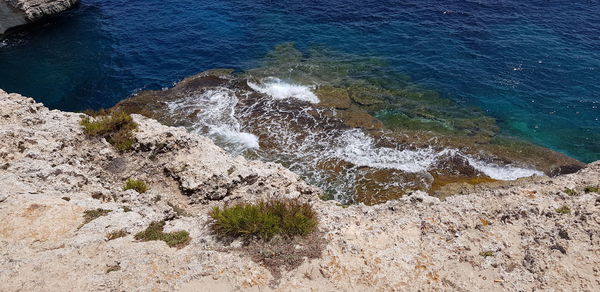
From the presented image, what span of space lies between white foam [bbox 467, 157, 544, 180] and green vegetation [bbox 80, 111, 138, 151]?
68.5 ft

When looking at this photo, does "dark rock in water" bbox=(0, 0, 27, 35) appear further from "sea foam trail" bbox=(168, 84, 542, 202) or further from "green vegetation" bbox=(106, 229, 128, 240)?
"green vegetation" bbox=(106, 229, 128, 240)

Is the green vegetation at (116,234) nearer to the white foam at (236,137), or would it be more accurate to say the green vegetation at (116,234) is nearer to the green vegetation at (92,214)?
the green vegetation at (92,214)

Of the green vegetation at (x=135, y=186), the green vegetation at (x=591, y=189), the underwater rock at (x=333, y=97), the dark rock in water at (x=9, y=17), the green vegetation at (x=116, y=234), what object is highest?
the dark rock in water at (x=9, y=17)

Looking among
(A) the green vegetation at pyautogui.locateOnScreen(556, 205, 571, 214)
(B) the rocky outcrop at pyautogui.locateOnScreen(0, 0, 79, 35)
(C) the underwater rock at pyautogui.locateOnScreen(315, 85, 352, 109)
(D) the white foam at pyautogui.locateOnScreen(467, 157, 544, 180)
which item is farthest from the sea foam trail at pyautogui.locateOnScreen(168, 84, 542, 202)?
(B) the rocky outcrop at pyautogui.locateOnScreen(0, 0, 79, 35)

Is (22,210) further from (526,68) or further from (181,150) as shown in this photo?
(526,68)

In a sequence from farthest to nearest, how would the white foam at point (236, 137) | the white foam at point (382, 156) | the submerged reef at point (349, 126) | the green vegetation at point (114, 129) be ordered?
the white foam at point (236, 137), the white foam at point (382, 156), the submerged reef at point (349, 126), the green vegetation at point (114, 129)

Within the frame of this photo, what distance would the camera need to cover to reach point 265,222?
13.9 meters

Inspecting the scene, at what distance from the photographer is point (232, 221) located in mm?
14086

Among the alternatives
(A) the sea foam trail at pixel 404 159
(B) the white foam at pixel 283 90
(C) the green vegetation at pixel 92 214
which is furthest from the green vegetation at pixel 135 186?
(B) the white foam at pixel 283 90

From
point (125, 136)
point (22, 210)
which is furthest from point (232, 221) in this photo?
point (125, 136)

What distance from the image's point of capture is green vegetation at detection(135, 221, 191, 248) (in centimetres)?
1391

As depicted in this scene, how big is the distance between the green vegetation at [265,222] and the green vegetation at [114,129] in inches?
348

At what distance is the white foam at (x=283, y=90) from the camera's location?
109ft

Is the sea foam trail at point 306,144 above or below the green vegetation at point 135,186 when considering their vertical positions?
below
